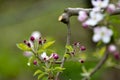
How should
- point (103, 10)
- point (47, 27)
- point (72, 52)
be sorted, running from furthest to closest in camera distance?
point (47, 27), point (103, 10), point (72, 52)

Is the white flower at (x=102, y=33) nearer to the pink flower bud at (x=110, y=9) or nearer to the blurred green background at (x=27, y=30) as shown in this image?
the pink flower bud at (x=110, y=9)

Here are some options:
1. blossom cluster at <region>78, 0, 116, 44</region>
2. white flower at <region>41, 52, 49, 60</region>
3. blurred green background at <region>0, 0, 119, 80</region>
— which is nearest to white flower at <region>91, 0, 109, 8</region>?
blossom cluster at <region>78, 0, 116, 44</region>

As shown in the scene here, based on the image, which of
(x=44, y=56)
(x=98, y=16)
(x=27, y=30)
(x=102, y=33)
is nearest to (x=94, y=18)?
(x=98, y=16)

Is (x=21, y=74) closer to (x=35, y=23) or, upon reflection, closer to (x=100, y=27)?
(x=35, y=23)

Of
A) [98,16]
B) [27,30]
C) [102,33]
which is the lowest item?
[27,30]

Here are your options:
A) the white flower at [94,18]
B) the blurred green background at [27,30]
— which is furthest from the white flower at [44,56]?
the blurred green background at [27,30]

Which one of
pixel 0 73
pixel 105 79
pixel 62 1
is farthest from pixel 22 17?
pixel 105 79

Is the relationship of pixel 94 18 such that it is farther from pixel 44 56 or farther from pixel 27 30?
pixel 27 30
